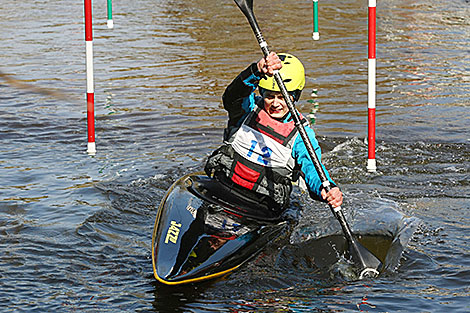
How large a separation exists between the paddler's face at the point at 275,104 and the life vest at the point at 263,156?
0.15ft

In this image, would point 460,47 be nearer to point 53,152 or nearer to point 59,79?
point 59,79

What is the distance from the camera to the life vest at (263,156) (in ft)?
15.6

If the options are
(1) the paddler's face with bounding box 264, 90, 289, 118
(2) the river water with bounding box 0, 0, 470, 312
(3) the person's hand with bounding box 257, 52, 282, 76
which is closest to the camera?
(2) the river water with bounding box 0, 0, 470, 312

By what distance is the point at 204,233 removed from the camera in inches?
175

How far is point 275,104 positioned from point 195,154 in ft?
7.80

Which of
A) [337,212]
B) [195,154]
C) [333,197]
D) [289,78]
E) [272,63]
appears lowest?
[195,154]

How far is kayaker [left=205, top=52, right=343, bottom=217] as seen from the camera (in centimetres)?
470

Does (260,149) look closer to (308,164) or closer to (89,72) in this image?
(308,164)

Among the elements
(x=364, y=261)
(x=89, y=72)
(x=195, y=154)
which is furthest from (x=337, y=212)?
(x=89, y=72)

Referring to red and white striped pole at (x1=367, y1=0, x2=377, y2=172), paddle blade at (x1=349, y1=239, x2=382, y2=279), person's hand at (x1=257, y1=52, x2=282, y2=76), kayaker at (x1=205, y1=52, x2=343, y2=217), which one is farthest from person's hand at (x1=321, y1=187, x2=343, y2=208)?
red and white striped pole at (x1=367, y1=0, x2=377, y2=172)

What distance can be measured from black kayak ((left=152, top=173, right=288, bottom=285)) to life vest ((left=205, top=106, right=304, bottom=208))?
134 millimetres

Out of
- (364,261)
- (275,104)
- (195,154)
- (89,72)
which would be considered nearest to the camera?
(364,261)

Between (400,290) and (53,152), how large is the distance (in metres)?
3.95

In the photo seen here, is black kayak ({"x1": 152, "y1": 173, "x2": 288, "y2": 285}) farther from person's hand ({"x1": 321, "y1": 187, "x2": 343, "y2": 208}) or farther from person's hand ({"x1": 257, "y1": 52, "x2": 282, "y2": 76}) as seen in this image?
person's hand ({"x1": 257, "y1": 52, "x2": 282, "y2": 76})
